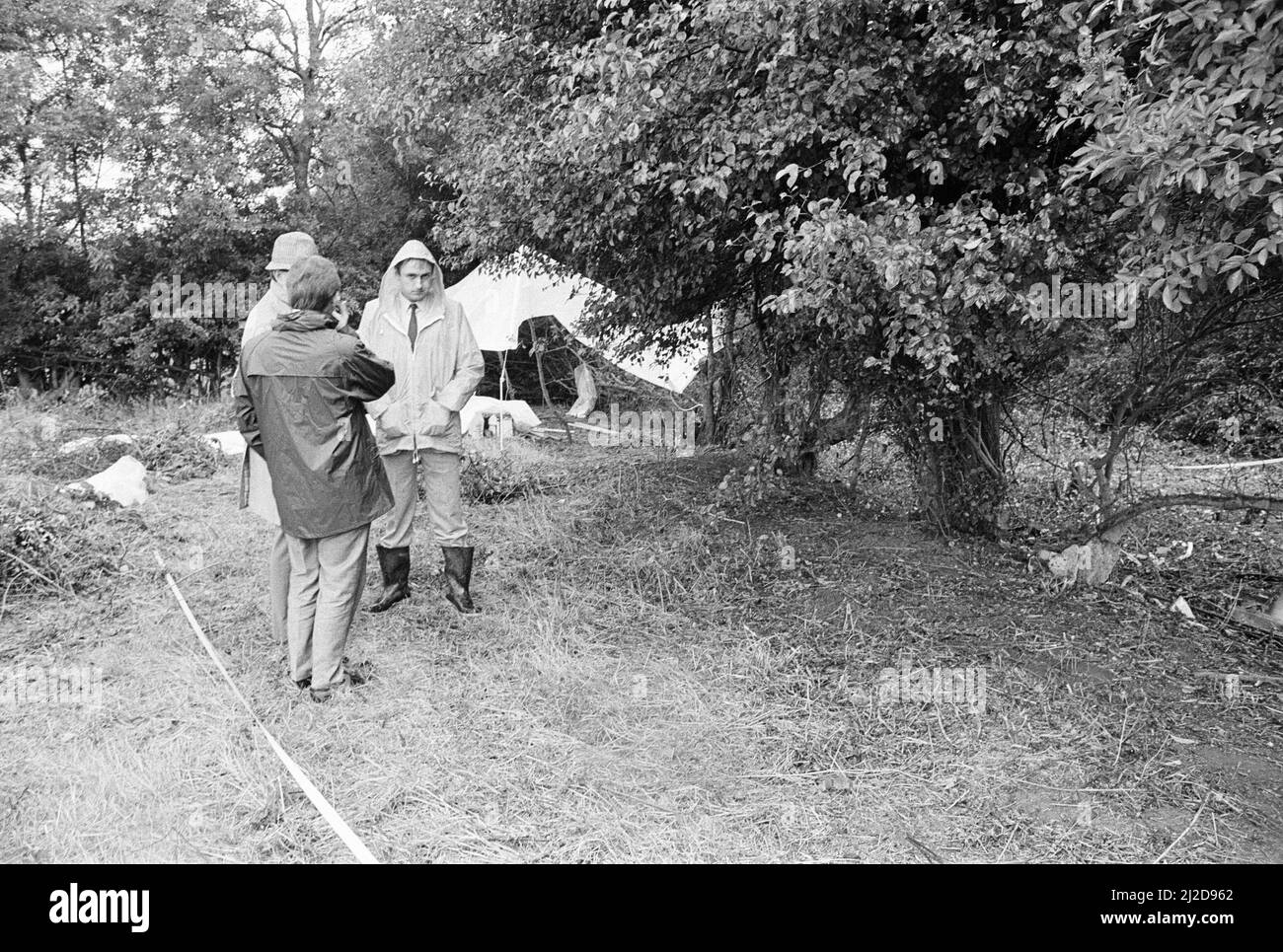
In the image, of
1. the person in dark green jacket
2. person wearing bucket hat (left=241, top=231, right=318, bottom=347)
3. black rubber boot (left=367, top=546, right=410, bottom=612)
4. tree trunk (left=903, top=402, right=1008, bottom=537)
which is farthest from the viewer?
tree trunk (left=903, top=402, right=1008, bottom=537)

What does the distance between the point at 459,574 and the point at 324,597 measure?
123cm

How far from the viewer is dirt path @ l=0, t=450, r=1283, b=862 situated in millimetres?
3205

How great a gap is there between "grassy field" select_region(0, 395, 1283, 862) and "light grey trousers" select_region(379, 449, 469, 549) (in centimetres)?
46

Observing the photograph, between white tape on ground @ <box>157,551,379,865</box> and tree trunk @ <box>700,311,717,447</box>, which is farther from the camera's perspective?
tree trunk @ <box>700,311,717,447</box>

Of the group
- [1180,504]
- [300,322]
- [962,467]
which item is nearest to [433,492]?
[300,322]

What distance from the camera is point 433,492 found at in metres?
5.19

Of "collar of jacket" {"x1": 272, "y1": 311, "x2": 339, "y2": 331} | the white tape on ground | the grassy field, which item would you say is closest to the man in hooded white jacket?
the grassy field

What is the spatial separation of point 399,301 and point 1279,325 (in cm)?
468

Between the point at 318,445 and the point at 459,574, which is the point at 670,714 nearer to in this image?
the point at 459,574

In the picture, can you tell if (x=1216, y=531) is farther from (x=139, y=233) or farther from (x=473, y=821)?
(x=139, y=233)

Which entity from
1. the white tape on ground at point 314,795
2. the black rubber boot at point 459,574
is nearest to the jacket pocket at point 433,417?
the black rubber boot at point 459,574

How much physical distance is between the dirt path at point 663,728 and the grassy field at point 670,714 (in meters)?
0.01

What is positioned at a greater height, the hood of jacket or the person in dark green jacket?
the hood of jacket

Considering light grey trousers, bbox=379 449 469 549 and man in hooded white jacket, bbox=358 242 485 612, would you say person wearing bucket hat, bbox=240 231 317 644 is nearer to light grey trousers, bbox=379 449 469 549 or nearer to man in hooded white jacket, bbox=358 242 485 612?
man in hooded white jacket, bbox=358 242 485 612
